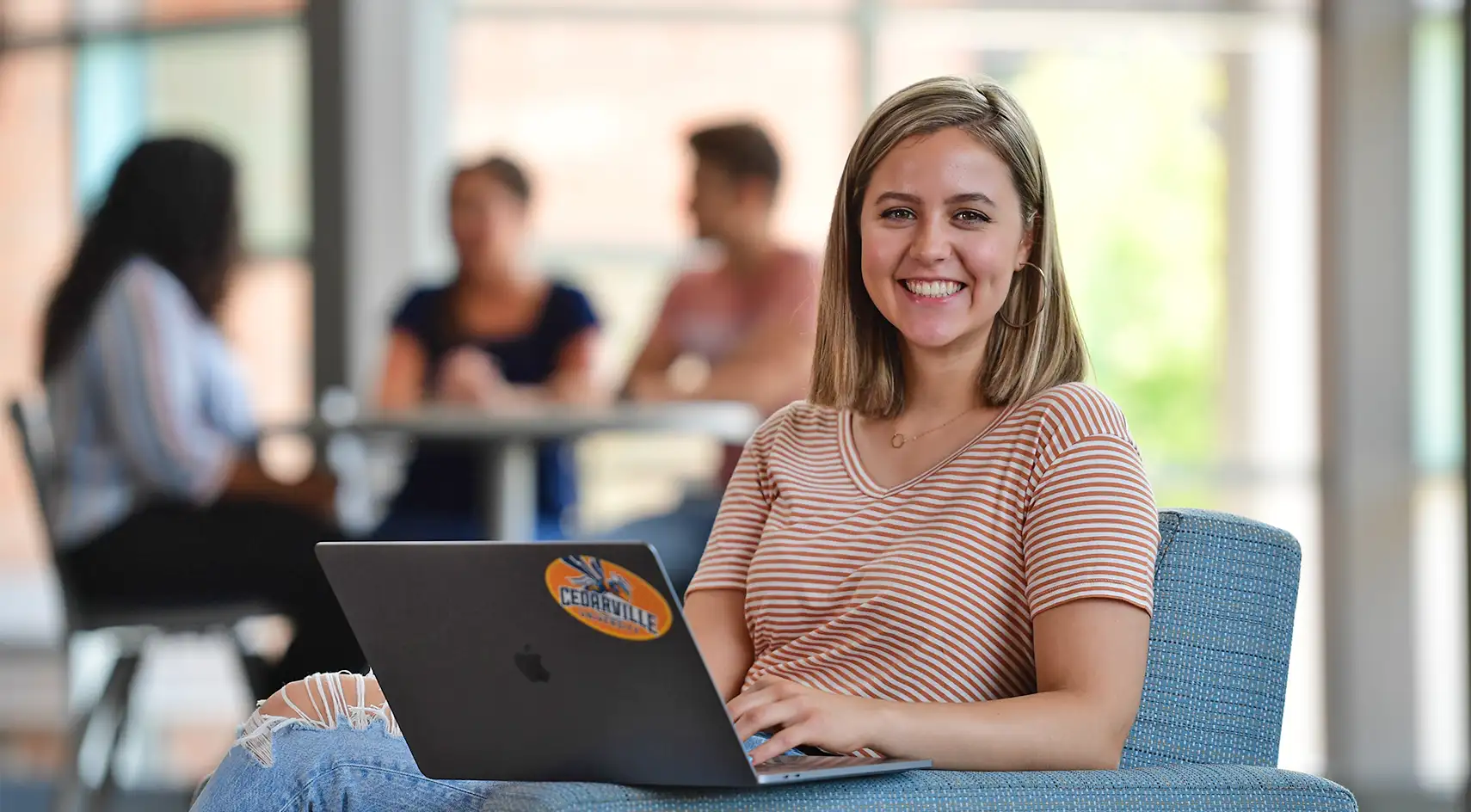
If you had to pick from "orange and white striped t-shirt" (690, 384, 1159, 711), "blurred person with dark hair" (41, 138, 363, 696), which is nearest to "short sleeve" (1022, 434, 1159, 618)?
"orange and white striped t-shirt" (690, 384, 1159, 711)

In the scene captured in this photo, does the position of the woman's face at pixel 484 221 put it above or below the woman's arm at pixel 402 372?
above

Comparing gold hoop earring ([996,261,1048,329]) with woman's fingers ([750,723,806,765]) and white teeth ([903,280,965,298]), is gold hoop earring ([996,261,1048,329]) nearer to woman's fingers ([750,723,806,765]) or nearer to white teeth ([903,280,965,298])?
white teeth ([903,280,965,298])

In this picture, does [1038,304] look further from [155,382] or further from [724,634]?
[155,382]

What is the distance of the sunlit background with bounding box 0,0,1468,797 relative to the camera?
14.4 feet

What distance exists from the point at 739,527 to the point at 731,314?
7.35 ft

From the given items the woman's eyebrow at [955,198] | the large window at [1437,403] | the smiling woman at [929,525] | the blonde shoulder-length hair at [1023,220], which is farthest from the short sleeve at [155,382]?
the large window at [1437,403]

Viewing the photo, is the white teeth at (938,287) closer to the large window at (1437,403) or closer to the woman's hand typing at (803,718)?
the woman's hand typing at (803,718)

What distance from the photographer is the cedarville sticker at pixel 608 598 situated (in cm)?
105

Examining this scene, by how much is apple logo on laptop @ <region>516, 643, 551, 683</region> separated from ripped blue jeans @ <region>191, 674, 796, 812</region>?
113 mm

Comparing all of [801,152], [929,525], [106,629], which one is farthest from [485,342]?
[929,525]

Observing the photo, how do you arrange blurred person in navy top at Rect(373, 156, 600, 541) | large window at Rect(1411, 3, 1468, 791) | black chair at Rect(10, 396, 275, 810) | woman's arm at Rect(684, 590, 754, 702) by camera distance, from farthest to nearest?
large window at Rect(1411, 3, 1468, 791), blurred person in navy top at Rect(373, 156, 600, 541), black chair at Rect(10, 396, 275, 810), woman's arm at Rect(684, 590, 754, 702)

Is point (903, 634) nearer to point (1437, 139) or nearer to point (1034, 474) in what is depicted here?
point (1034, 474)

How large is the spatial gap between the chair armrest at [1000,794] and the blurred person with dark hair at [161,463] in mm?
2276

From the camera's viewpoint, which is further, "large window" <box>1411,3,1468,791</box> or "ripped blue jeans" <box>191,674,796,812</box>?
"large window" <box>1411,3,1468,791</box>
